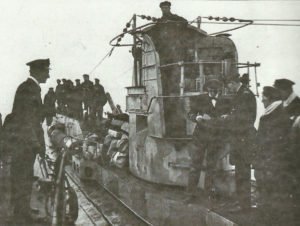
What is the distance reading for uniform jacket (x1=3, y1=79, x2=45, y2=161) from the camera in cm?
465

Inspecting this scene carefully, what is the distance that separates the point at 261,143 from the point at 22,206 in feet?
9.14

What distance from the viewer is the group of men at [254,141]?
178 inches

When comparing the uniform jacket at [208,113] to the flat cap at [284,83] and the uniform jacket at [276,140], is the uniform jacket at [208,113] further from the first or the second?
the flat cap at [284,83]

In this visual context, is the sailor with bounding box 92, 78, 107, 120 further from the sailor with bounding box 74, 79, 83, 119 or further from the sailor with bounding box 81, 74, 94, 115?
the sailor with bounding box 74, 79, 83, 119

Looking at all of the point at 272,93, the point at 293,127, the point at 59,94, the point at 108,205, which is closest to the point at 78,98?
the point at 59,94

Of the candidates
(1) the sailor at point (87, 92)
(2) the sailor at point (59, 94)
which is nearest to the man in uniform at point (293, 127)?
(1) the sailor at point (87, 92)

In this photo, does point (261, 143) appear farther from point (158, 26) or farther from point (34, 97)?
point (158, 26)

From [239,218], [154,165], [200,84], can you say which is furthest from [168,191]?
[239,218]

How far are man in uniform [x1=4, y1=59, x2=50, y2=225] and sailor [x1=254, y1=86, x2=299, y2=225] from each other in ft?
8.23

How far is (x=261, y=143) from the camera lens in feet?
15.5

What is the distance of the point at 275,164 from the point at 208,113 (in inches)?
55.5

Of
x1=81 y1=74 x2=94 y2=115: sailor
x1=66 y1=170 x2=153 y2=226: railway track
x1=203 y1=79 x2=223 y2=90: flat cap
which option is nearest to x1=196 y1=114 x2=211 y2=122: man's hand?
x1=203 y1=79 x2=223 y2=90: flat cap

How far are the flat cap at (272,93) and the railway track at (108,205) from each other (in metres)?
2.50

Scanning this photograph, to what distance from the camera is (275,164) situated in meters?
4.55
